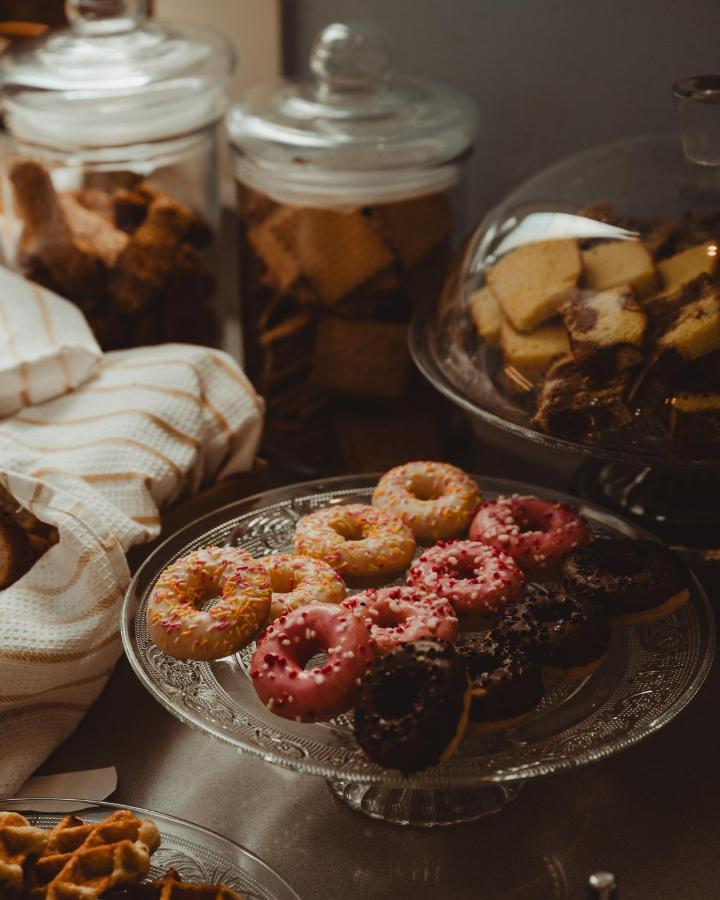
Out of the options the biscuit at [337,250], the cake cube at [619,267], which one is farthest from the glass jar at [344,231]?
the cake cube at [619,267]

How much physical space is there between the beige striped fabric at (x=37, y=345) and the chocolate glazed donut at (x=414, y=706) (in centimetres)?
43

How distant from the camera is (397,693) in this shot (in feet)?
2.24

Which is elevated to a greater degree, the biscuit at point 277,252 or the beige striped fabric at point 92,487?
the biscuit at point 277,252

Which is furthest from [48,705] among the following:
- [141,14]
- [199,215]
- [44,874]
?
[141,14]

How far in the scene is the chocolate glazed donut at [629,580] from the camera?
795 millimetres

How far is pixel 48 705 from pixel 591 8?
32.0 inches

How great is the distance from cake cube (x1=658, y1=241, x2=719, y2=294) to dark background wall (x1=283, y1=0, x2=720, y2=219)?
28 cm

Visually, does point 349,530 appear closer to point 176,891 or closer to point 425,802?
point 425,802

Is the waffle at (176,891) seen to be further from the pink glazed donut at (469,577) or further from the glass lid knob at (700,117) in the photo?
the glass lid knob at (700,117)

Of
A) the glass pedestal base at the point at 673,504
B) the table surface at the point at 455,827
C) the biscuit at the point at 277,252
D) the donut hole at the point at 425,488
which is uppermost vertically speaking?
the biscuit at the point at 277,252

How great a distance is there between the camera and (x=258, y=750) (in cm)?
67

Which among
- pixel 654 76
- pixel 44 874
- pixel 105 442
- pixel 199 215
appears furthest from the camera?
pixel 199 215

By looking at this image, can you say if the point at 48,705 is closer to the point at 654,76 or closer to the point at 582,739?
the point at 582,739

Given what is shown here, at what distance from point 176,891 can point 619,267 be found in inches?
21.7
